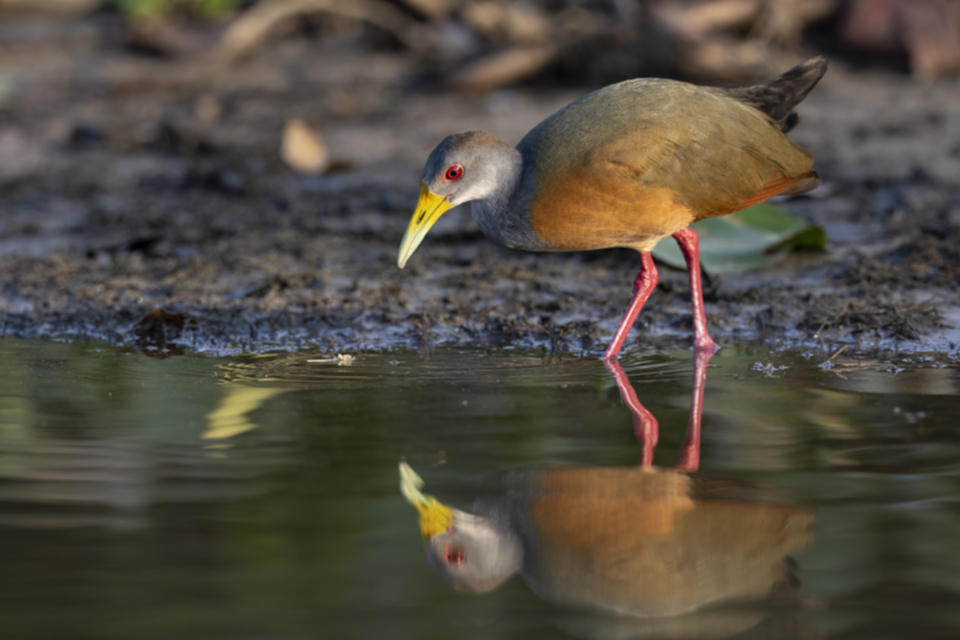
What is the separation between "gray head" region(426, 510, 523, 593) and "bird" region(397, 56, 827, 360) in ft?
5.90

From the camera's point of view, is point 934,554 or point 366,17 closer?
point 934,554

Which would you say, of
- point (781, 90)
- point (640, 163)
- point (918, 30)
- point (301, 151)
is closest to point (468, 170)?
point (640, 163)

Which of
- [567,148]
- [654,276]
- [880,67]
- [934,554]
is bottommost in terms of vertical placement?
[934,554]

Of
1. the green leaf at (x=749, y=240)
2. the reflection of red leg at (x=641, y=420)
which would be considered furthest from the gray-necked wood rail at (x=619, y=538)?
the green leaf at (x=749, y=240)

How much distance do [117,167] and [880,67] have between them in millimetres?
6041

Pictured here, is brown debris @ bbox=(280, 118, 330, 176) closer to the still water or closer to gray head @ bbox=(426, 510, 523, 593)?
the still water

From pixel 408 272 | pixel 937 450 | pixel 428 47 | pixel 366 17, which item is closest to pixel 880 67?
pixel 428 47

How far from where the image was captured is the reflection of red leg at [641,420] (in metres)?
3.09

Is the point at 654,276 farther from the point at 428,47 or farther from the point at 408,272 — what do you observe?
the point at 428,47

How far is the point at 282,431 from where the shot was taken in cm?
330

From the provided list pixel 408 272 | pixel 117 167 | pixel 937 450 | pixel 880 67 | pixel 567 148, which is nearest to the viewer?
pixel 937 450

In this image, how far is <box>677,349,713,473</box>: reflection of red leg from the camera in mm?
2977

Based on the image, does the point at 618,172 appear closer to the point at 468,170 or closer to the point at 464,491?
the point at 468,170

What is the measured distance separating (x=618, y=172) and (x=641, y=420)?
42.5 inches
